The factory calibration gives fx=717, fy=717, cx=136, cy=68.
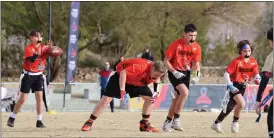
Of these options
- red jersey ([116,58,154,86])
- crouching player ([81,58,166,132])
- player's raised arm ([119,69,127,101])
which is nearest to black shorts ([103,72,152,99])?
crouching player ([81,58,166,132])

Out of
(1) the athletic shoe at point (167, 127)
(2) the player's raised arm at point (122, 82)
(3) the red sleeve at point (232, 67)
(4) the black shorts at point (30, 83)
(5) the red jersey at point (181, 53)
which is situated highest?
(5) the red jersey at point (181, 53)

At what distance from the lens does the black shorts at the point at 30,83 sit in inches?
552

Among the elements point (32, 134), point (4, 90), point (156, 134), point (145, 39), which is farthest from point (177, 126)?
point (145, 39)

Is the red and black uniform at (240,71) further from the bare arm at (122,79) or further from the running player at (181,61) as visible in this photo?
the bare arm at (122,79)

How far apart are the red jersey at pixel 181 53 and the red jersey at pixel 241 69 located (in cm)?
76

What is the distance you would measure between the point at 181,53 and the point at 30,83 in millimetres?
3044

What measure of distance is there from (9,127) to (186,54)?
381cm

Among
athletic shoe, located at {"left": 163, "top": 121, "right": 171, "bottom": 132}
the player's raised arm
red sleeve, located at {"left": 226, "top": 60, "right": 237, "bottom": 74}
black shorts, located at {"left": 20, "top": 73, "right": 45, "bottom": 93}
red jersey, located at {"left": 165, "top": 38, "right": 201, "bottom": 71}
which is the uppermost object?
red jersey, located at {"left": 165, "top": 38, "right": 201, "bottom": 71}

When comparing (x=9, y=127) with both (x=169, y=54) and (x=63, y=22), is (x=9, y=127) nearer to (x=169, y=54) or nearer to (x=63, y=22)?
(x=169, y=54)

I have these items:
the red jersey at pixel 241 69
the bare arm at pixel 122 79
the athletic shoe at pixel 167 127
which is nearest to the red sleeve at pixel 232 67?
the red jersey at pixel 241 69

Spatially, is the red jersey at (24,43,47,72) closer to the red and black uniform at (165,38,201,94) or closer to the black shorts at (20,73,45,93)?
the black shorts at (20,73,45,93)

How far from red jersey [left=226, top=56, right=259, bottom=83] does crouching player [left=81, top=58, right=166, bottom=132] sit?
1.66 metres

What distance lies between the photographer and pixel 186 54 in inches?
530

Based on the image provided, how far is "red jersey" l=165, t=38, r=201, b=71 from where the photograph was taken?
13.3 metres
